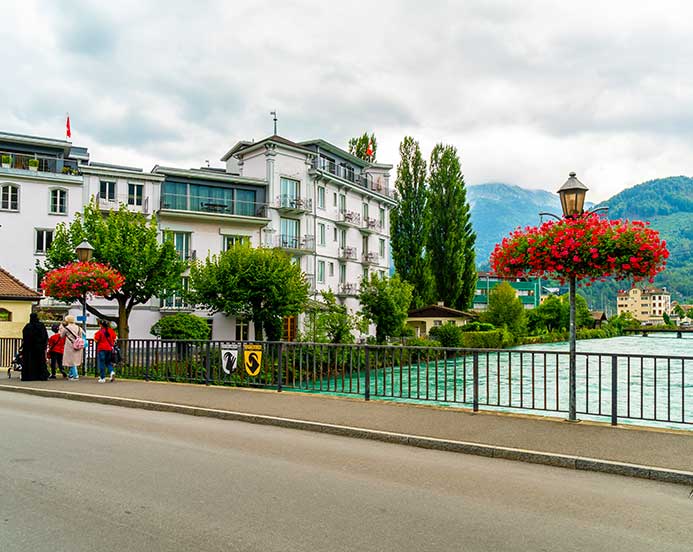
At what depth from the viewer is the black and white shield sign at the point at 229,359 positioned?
14742 mm

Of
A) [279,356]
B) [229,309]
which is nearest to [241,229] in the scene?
[229,309]

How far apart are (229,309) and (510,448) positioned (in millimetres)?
29949

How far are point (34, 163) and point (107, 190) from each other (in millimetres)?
5233

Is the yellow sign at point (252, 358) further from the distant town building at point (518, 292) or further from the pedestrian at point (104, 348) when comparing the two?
the distant town building at point (518, 292)

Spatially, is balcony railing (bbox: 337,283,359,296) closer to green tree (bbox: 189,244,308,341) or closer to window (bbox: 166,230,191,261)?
window (bbox: 166,230,191,261)

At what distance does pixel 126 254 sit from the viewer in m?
34.2

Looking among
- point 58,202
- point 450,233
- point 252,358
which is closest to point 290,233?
point 450,233

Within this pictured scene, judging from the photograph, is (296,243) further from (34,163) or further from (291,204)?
(34,163)

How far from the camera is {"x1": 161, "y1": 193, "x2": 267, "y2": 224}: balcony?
46250mm

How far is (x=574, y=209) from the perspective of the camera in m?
10.2

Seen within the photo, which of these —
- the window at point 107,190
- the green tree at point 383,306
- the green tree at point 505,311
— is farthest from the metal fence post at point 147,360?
the green tree at point 505,311

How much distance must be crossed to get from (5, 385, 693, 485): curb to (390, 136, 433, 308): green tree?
46.6 m

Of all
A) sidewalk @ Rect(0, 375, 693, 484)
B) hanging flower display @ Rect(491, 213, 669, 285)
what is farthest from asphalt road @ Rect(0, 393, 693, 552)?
hanging flower display @ Rect(491, 213, 669, 285)

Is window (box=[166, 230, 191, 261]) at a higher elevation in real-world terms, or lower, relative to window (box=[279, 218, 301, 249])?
lower
